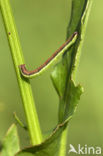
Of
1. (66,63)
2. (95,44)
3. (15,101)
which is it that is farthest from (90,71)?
(66,63)

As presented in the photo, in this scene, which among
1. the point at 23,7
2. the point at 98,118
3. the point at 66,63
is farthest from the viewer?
the point at 23,7

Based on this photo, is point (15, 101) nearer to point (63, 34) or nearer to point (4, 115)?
point (4, 115)

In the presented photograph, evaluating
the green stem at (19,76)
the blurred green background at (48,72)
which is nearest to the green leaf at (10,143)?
the green stem at (19,76)

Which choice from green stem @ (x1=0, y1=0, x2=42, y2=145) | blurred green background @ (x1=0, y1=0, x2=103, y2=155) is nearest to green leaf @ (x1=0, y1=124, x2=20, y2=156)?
green stem @ (x1=0, y1=0, x2=42, y2=145)

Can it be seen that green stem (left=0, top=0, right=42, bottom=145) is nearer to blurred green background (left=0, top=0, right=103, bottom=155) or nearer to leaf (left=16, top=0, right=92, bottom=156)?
leaf (left=16, top=0, right=92, bottom=156)

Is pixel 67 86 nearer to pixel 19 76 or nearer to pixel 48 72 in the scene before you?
pixel 19 76
